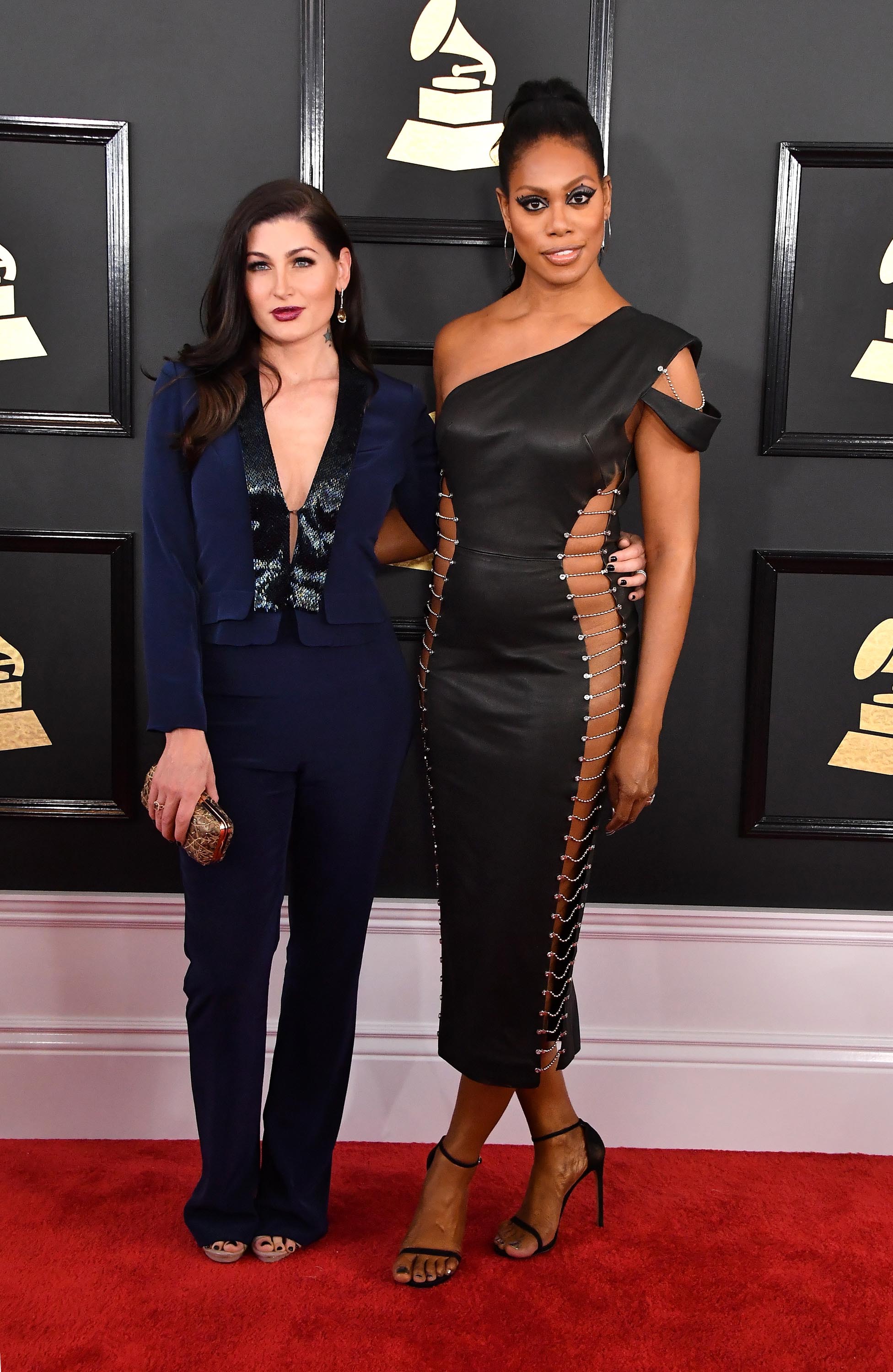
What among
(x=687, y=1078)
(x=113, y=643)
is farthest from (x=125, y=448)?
(x=687, y=1078)

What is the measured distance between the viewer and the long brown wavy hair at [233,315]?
1777 millimetres

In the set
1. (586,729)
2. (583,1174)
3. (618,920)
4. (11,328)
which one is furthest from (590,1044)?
(11,328)

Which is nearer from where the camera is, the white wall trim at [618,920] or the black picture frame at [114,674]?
the black picture frame at [114,674]

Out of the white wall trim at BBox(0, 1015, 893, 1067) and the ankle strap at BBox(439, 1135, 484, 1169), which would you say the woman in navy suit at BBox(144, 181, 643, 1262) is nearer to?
the ankle strap at BBox(439, 1135, 484, 1169)

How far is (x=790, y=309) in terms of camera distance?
2.30m

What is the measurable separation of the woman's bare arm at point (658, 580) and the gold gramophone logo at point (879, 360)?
0.68 metres

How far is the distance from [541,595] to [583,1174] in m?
1.11

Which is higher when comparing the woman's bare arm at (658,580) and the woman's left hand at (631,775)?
the woman's bare arm at (658,580)

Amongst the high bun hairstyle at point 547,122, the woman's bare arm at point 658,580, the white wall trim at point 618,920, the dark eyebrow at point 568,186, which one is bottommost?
the white wall trim at point 618,920

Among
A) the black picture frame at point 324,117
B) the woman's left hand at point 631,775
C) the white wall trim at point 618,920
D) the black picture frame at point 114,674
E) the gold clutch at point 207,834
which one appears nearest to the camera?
the gold clutch at point 207,834

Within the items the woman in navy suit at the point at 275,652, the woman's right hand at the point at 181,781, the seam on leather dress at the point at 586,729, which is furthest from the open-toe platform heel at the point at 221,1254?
the woman's right hand at the point at 181,781

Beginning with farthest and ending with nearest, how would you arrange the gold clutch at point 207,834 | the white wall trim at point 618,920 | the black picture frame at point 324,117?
the white wall trim at point 618,920
the black picture frame at point 324,117
the gold clutch at point 207,834

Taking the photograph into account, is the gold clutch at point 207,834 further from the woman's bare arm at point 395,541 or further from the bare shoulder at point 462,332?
the bare shoulder at point 462,332

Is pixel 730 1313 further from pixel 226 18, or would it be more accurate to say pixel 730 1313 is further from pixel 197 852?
pixel 226 18
